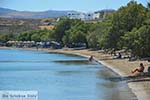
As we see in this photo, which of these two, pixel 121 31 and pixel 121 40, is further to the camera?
pixel 121 31

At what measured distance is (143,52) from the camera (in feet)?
130

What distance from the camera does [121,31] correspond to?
64500 millimetres

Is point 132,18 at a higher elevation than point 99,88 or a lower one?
higher

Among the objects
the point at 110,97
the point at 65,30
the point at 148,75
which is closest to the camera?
the point at 110,97

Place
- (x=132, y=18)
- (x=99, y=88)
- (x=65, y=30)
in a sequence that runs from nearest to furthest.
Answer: (x=99, y=88), (x=132, y=18), (x=65, y=30)

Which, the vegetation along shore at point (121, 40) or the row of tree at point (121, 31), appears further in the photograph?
the row of tree at point (121, 31)

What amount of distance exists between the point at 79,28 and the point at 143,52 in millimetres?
94557

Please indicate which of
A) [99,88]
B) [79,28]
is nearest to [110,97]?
[99,88]

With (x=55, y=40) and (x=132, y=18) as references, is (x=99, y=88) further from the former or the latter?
(x=55, y=40)

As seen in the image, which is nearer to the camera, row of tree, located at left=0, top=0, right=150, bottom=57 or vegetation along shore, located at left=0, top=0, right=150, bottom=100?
vegetation along shore, located at left=0, top=0, right=150, bottom=100

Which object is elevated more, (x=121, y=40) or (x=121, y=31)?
(x=121, y=31)

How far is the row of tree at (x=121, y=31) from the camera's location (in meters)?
40.1

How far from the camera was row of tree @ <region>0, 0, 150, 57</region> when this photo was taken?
132 ft

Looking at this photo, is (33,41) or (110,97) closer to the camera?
(110,97)
